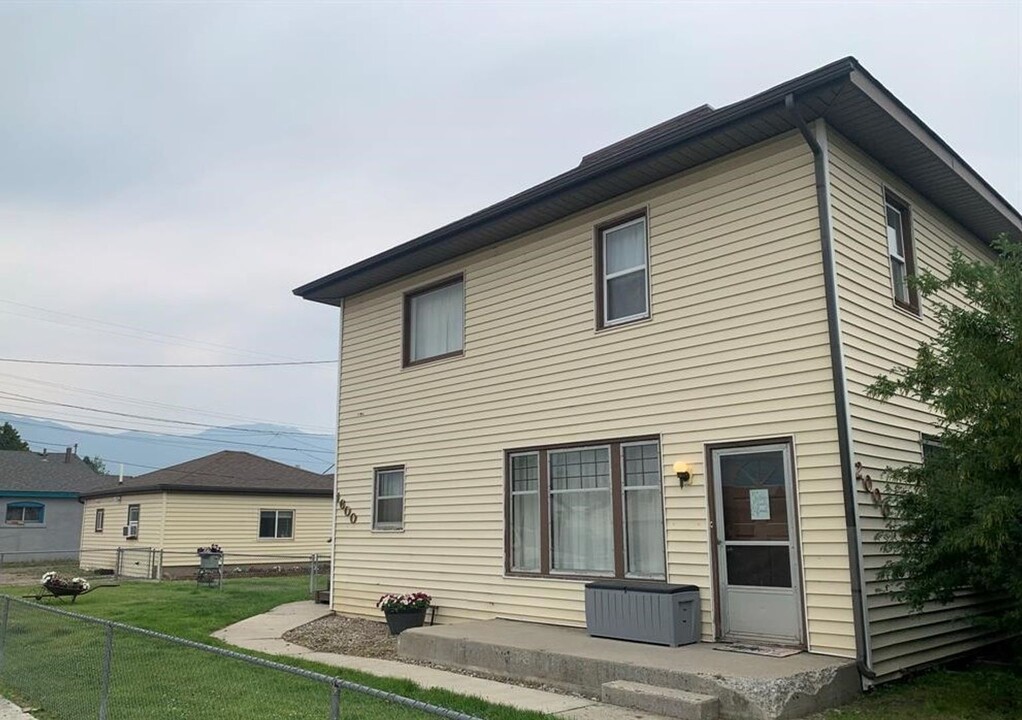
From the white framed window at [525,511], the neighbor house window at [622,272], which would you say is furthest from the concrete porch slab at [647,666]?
the neighbor house window at [622,272]

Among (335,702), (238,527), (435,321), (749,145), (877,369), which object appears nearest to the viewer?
(335,702)

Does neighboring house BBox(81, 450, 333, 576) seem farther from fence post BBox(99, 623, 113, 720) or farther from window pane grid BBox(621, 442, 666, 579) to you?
fence post BBox(99, 623, 113, 720)

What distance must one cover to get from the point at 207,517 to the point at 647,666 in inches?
901

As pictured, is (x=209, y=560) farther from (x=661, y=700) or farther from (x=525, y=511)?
(x=661, y=700)

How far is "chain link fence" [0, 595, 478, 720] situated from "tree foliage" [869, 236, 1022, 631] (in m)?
4.44

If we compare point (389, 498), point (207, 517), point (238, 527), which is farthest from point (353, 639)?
point (238, 527)

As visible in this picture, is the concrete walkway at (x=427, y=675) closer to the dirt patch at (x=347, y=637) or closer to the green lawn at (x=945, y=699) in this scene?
the dirt patch at (x=347, y=637)

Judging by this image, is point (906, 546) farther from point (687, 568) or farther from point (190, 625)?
point (190, 625)

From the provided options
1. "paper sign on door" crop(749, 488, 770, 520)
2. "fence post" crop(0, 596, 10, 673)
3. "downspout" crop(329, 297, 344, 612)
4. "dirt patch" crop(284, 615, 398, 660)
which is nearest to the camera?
"paper sign on door" crop(749, 488, 770, 520)

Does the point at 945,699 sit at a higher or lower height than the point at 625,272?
lower

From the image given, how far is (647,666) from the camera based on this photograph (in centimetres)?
674

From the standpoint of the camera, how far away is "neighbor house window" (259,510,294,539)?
91.5 ft

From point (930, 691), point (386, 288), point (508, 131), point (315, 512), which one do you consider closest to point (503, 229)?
point (386, 288)

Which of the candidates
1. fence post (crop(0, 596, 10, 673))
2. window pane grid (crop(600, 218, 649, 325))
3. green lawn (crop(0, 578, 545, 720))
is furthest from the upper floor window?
fence post (crop(0, 596, 10, 673))
